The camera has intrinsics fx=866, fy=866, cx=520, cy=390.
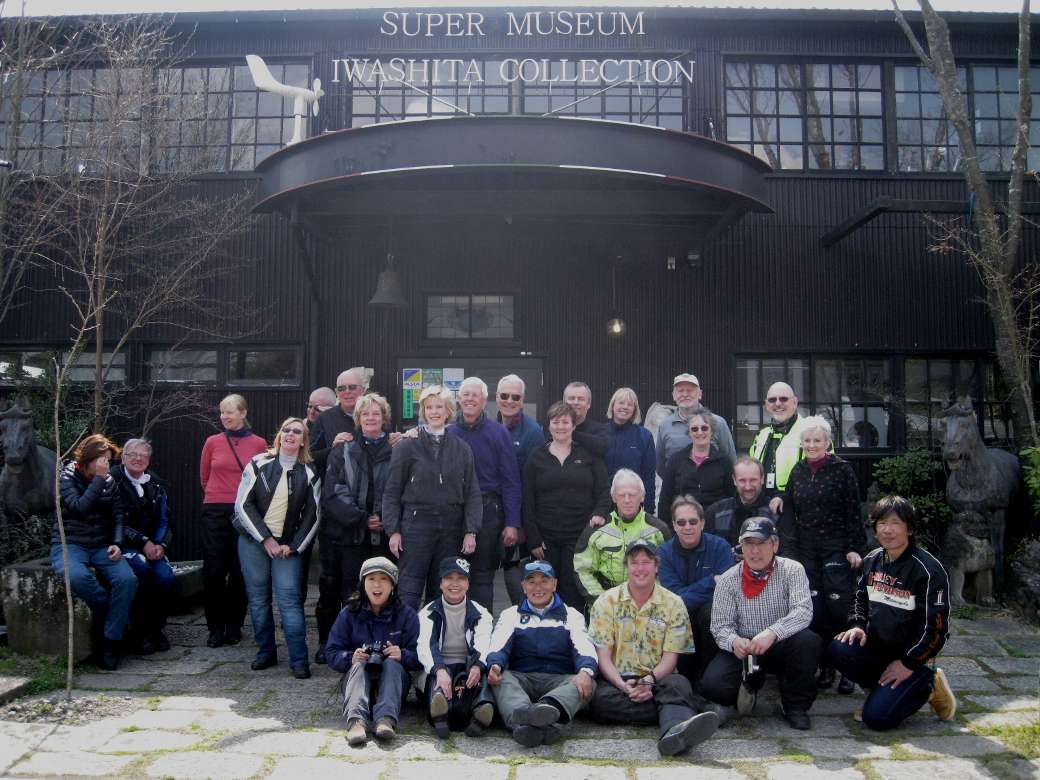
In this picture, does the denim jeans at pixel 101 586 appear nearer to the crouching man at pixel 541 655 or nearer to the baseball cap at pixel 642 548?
the crouching man at pixel 541 655

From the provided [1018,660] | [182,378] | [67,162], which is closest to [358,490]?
[1018,660]

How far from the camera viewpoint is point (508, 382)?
634cm

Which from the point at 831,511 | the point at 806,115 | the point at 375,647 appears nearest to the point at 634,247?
the point at 806,115

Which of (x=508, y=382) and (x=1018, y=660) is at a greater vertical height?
(x=508, y=382)

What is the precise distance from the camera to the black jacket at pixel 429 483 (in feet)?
18.7

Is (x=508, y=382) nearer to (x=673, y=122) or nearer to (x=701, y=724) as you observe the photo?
(x=701, y=724)

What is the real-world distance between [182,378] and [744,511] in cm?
734

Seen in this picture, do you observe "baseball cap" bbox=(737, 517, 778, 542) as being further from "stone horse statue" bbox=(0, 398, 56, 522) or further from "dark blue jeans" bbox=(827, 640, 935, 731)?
"stone horse statue" bbox=(0, 398, 56, 522)

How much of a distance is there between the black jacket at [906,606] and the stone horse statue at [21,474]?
6538mm

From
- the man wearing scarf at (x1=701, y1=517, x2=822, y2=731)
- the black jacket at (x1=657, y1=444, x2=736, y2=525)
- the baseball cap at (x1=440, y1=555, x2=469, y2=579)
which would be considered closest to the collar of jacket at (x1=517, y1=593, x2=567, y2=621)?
the baseball cap at (x1=440, y1=555, x2=469, y2=579)

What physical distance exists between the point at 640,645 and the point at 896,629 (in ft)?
4.76

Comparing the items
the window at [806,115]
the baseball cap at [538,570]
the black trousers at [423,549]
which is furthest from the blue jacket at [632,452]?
the window at [806,115]

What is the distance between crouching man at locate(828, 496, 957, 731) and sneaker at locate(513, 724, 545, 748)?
185cm

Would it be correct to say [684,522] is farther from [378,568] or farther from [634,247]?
[634,247]
